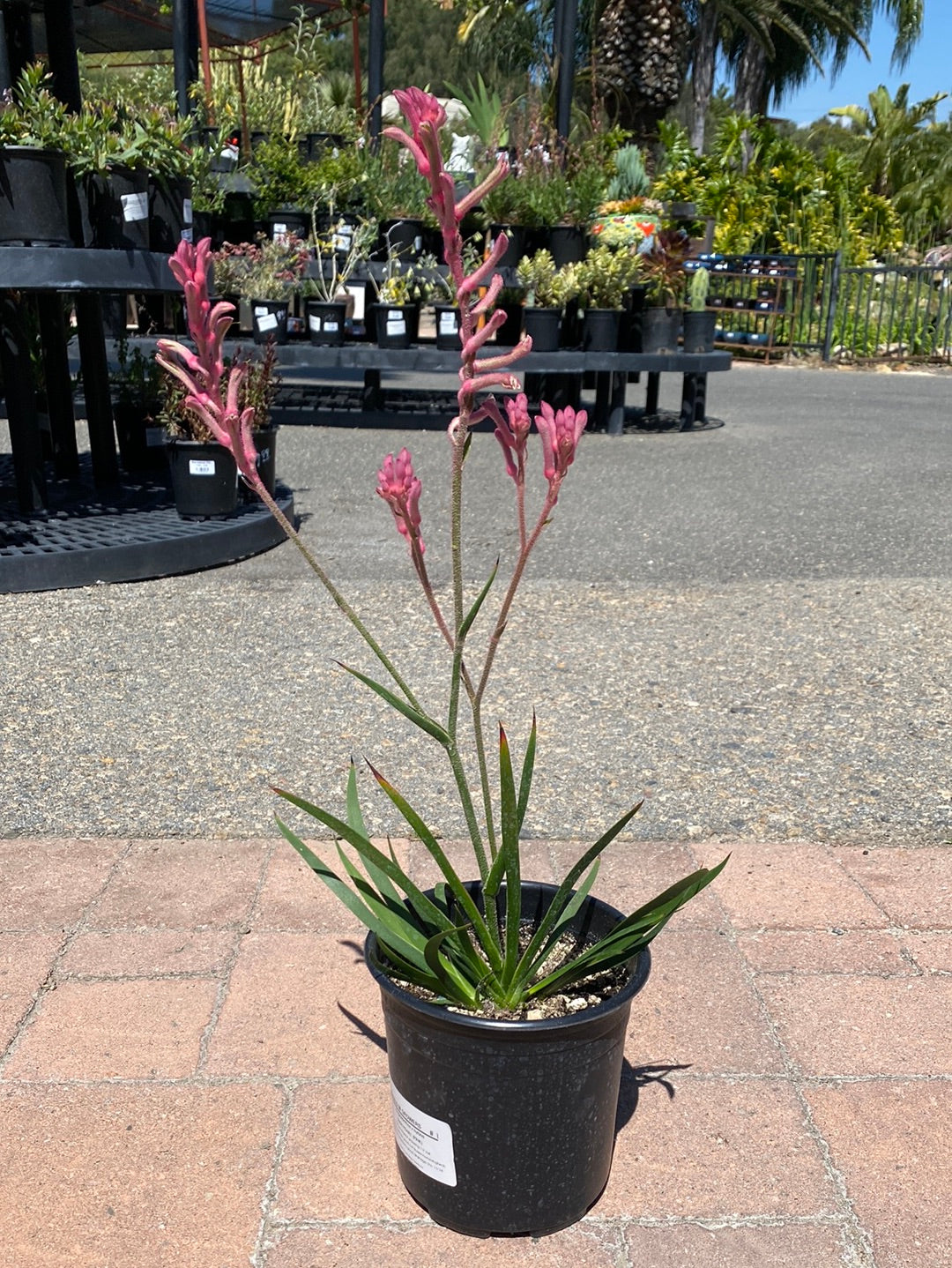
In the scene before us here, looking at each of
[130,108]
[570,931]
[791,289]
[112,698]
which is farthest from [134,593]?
[791,289]

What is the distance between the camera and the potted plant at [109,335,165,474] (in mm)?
6156

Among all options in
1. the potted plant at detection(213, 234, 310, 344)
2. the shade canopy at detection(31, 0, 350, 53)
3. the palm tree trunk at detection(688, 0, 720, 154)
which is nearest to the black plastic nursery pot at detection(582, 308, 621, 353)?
the potted plant at detection(213, 234, 310, 344)

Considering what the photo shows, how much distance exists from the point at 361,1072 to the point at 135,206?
13.5 ft

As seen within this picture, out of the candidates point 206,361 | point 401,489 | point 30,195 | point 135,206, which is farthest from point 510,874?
point 135,206

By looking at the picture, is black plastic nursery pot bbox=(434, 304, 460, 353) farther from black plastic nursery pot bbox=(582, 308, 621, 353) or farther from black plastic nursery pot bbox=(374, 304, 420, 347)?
black plastic nursery pot bbox=(582, 308, 621, 353)

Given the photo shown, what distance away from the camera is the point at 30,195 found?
4.43 m

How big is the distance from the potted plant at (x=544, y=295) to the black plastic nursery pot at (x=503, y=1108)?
23.8 ft

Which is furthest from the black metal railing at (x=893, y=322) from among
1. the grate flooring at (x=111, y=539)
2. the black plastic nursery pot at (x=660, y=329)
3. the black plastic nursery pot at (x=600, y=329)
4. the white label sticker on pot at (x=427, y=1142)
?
the white label sticker on pot at (x=427, y=1142)

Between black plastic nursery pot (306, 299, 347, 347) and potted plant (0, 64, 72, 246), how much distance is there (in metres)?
3.68

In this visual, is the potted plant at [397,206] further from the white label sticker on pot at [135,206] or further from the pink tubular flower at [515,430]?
the pink tubular flower at [515,430]

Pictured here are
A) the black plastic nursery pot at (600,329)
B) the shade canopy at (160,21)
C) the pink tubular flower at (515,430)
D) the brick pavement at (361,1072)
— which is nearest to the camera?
the pink tubular flower at (515,430)

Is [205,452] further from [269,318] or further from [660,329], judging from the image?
[660,329]

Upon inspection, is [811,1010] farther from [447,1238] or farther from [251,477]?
[251,477]

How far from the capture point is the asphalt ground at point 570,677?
3.13 metres
